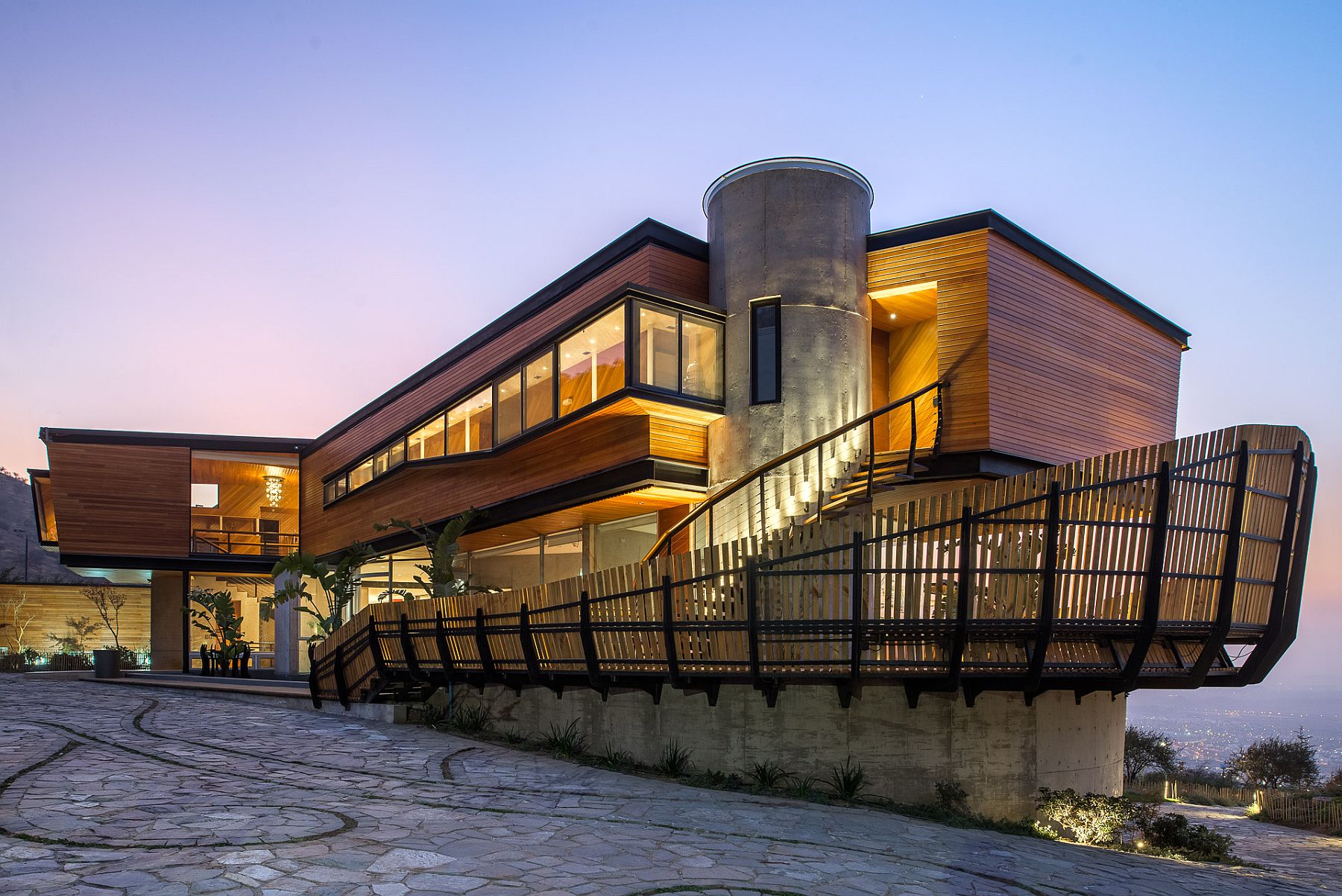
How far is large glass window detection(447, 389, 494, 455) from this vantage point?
20.9 meters

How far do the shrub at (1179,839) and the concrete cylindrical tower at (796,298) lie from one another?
24.3 ft

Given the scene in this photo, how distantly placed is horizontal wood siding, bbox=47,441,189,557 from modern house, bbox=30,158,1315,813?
7.09m

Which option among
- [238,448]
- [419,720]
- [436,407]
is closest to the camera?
[419,720]

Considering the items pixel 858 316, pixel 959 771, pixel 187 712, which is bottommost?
pixel 187 712

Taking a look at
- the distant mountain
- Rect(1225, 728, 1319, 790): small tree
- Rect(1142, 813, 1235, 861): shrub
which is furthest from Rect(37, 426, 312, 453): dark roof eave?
the distant mountain

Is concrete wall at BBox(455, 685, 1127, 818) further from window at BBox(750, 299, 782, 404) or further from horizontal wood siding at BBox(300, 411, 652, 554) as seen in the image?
window at BBox(750, 299, 782, 404)

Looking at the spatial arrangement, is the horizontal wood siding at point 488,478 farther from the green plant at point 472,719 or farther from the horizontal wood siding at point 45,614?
the horizontal wood siding at point 45,614

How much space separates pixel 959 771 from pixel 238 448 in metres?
28.4

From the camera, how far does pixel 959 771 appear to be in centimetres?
1091

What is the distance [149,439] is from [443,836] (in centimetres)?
2884

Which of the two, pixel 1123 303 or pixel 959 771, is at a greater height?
pixel 1123 303

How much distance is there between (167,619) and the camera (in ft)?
109

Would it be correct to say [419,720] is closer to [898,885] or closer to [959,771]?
[959,771]

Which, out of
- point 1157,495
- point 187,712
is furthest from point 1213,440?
point 187,712
